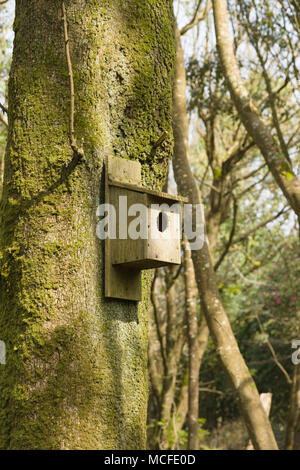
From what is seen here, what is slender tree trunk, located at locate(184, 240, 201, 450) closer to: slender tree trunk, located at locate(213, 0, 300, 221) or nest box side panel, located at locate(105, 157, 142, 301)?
slender tree trunk, located at locate(213, 0, 300, 221)

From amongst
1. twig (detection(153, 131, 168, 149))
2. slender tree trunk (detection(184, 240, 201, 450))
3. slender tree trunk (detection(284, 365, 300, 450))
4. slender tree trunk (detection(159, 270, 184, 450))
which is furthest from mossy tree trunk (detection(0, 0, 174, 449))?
slender tree trunk (detection(284, 365, 300, 450))

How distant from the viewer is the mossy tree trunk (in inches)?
73.7

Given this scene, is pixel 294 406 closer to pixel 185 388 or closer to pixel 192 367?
pixel 185 388

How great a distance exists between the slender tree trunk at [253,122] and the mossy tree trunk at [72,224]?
2.67 meters

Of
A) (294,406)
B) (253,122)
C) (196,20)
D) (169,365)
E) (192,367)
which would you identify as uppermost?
(196,20)

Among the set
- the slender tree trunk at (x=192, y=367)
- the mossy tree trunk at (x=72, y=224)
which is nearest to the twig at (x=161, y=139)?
the mossy tree trunk at (x=72, y=224)

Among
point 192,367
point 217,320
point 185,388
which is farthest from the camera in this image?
point 185,388

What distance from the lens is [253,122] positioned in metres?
5.18

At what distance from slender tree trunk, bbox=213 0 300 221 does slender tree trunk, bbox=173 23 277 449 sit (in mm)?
612

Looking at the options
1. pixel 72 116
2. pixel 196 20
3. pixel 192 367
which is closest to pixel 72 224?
pixel 72 116

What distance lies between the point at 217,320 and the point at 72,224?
3.39 meters

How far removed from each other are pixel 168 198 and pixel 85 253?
49 centimetres

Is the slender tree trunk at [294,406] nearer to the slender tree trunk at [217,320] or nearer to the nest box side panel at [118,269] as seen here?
the slender tree trunk at [217,320]
